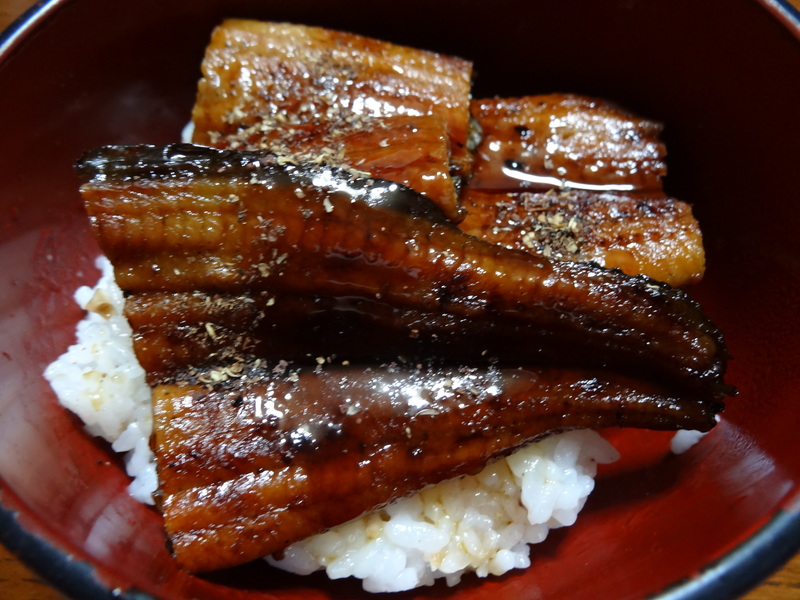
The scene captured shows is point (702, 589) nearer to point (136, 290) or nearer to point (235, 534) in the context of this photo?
point (235, 534)

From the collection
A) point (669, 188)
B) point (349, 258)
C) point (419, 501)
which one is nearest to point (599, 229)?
point (669, 188)

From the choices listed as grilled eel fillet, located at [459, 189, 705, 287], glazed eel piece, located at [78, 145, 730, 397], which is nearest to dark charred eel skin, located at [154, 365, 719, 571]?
glazed eel piece, located at [78, 145, 730, 397]

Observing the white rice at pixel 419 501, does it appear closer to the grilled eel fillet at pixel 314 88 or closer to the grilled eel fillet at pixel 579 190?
the grilled eel fillet at pixel 579 190

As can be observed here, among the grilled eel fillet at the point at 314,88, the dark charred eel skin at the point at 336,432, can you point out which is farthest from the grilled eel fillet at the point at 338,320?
the grilled eel fillet at the point at 314,88

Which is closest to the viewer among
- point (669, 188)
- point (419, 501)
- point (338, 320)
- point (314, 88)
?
point (338, 320)

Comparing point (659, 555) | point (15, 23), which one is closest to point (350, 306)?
point (659, 555)

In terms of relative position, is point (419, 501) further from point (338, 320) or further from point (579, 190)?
point (579, 190)

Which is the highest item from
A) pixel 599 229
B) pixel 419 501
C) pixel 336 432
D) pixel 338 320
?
pixel 599 229
